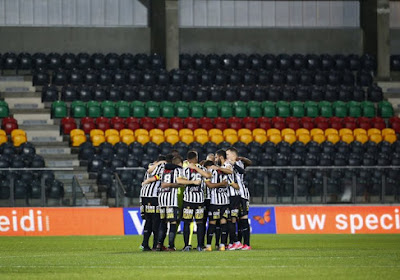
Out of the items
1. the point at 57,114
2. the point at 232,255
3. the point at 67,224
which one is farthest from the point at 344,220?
the point at 57,114

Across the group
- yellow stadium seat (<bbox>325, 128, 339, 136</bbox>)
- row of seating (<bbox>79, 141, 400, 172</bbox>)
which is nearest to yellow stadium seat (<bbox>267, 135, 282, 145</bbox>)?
row of seating (<bbox>79, 141, 400, 172</bbox>)

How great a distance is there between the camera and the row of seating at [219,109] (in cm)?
3884

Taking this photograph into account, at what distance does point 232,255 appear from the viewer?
18.8 metres

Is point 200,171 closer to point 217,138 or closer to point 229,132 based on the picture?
point 217,138

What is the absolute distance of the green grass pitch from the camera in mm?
14297

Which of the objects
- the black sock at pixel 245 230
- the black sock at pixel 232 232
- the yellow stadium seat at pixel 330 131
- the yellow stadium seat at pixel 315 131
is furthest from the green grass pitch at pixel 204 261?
the yellow stadium seat at pixel 330 131

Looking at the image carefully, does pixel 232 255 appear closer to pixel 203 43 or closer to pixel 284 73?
pixel 284 73

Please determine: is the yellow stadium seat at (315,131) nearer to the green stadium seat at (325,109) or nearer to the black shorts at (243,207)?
the green stadium seat at (325,109)

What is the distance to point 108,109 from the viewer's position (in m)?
39.0

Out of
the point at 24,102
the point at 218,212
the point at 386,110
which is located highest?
the point at 24,102

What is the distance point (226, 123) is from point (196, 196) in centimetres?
1886

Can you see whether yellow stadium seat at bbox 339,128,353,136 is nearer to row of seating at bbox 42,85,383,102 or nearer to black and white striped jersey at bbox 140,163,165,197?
row of seating at bbox 42,85,383,102

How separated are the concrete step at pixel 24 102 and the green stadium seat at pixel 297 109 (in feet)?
34.5

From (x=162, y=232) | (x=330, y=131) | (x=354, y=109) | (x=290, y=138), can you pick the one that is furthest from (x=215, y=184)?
(x=354, y=109)
